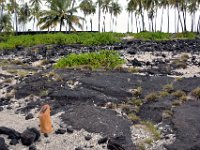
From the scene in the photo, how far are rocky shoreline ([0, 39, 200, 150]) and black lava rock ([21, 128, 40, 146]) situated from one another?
0.16 meters

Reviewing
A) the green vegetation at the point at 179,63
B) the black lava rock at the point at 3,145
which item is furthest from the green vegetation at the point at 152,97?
the green vegetation at the point at 179,63

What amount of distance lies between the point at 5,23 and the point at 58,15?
13.9 meters

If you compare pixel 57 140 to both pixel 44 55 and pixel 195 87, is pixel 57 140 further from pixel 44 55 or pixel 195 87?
pixel 44 55

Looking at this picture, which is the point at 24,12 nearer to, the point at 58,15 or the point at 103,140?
the point at 58,15

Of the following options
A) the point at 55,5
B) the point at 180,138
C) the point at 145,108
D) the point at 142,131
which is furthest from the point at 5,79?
Answer: the point at 55,5

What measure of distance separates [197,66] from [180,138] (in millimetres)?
12634

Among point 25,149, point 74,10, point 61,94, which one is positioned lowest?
point 25,149

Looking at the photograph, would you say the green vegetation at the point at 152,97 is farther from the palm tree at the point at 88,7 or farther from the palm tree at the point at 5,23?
the palm tree at the point at 88,7

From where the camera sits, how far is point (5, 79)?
24.0m

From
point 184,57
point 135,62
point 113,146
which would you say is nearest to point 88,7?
point 184,57

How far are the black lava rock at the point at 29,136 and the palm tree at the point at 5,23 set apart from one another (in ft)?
154

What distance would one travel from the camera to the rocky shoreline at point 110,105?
49.3 feet

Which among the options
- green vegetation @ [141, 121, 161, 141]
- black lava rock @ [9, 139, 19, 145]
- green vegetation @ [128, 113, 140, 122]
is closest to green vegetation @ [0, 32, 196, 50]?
green vegetation @ [128, 113, 140, 122]

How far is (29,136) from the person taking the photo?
49.0 ft
